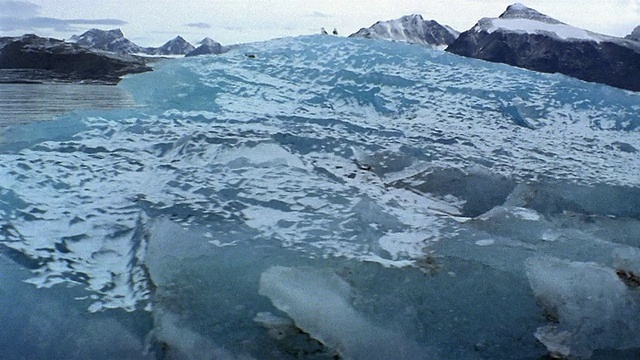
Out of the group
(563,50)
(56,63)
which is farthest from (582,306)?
(563,50)

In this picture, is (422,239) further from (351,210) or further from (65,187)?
(65,187)

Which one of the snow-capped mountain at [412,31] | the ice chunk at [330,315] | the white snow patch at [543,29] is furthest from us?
the snow-capped mountain at [412,31]

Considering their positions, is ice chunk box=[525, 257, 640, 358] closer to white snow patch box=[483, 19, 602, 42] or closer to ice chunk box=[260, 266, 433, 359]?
ice chunk box=[260, 266, 433, 359]

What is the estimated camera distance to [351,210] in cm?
271

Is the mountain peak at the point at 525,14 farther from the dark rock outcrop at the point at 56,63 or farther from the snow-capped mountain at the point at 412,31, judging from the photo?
the dark rock outcrop at the point at 56,63

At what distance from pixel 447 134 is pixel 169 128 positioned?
2.57m

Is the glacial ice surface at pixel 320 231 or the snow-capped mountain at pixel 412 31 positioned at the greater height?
the snow-capped mountain at pixel 412 31

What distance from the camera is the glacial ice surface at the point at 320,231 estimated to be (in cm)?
175

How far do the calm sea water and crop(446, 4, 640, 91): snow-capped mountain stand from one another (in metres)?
20.9

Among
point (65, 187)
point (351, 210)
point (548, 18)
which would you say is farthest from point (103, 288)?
point (548, 18)

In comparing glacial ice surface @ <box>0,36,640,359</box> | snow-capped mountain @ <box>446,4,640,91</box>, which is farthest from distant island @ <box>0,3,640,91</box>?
glacial ice surface @ <box>0,36,640,359</box>

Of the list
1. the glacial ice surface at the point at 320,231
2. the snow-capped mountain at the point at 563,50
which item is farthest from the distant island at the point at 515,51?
the glacial ice surface at the point at 320,231

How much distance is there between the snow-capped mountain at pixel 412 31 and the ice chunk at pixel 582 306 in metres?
30.1

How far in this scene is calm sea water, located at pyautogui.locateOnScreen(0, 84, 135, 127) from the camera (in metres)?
4.76
